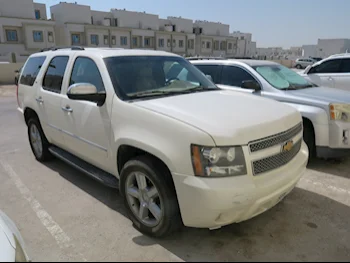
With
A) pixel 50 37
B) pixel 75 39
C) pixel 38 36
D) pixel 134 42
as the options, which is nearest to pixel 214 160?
pixel 38 36

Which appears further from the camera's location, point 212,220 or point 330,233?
point 330,233

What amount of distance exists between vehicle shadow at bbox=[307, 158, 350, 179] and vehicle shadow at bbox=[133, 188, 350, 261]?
1267 millimetres

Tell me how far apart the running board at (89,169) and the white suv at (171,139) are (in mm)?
16

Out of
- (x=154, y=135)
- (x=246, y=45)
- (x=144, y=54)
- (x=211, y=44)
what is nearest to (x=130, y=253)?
(x=154, y=135)

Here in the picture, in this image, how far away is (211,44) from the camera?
61.3 metres

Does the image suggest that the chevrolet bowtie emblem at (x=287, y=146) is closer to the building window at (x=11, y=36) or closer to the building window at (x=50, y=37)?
the building window at (x=11, y=36)

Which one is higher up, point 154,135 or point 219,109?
point 219,109

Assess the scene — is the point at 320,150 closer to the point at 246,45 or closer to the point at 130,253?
A: the point at 130,253

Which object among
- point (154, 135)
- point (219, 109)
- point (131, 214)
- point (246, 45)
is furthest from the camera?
point (246, 45)

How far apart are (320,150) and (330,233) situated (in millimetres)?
1914

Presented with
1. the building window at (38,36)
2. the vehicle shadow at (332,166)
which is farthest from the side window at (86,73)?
the building window at (38,36)

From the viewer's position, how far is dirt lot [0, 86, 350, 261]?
2.64 meters

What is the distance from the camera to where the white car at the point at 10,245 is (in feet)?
6.53

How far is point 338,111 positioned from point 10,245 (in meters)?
4.50
